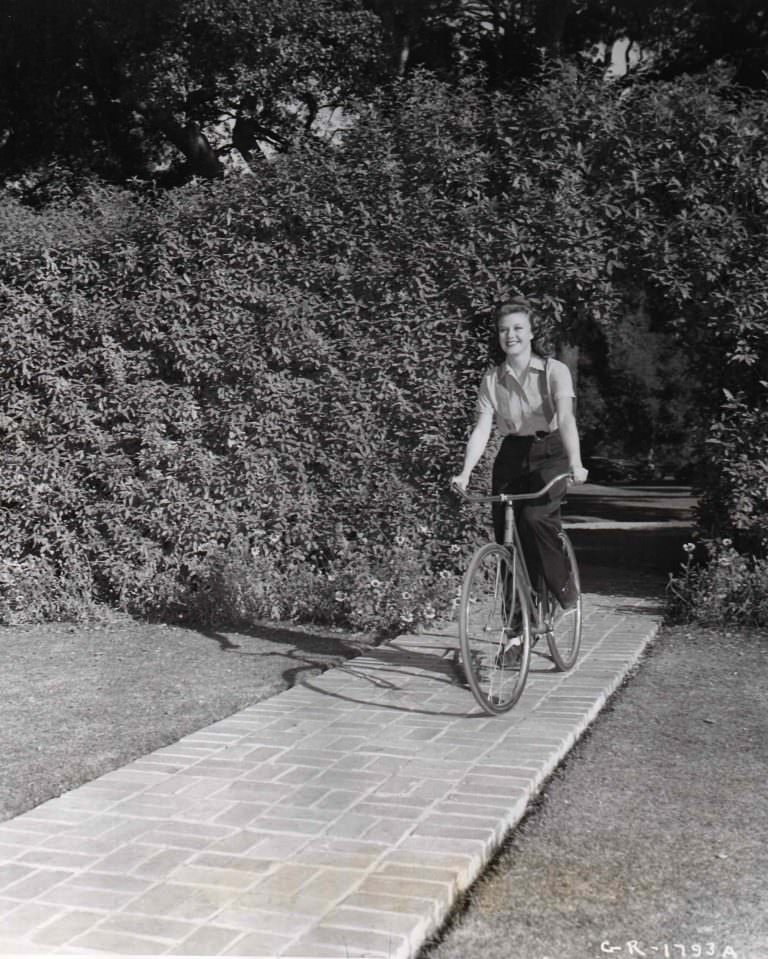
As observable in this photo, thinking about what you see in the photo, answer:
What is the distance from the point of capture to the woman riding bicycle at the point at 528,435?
18.5 ft

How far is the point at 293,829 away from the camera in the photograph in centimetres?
378

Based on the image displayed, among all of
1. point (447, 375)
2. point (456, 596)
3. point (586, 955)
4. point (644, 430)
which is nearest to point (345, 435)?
point (447, 375)

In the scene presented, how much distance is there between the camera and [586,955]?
300 cm

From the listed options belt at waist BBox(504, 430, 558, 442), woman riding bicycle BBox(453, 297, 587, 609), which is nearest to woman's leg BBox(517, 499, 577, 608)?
woman riding bicycle BBox(453, 297, 587, 609)

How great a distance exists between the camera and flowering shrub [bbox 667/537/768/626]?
7.57 meters

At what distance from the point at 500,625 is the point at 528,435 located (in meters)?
0.99

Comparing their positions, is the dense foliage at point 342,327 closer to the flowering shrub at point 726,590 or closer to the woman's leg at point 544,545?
the flowering shrub at point 726,590

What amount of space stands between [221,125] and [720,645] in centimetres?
939

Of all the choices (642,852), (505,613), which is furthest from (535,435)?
(642,852)

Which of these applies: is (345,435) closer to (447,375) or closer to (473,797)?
(447,375)

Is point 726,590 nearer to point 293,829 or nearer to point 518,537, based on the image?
point 518,537

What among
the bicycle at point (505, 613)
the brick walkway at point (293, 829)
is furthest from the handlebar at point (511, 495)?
the brick walkway at point (293, 829)

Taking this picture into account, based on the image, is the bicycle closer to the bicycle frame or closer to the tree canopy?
the bicycle frame

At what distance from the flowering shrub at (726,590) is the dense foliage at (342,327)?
0.26 m
